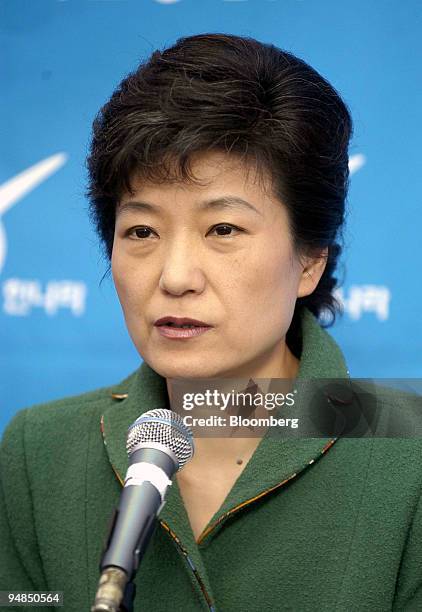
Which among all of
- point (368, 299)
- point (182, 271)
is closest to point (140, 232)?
point (182, 271)

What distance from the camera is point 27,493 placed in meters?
1.43

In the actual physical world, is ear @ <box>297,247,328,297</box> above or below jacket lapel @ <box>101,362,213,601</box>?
above

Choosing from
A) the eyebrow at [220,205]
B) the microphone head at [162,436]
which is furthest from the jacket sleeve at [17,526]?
the microphone head at [162,436]

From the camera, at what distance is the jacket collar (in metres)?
1.23

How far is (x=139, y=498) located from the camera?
0.77m

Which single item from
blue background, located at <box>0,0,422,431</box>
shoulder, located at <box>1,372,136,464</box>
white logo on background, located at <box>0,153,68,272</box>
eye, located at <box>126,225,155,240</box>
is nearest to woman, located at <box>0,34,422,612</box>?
eye, located at <box>126,225,155,240</box>

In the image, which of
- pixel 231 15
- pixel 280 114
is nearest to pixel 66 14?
pixel 231 15

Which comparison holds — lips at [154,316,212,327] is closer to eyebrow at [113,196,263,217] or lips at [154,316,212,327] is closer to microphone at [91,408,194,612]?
eyebrow at [113,196,263,217]

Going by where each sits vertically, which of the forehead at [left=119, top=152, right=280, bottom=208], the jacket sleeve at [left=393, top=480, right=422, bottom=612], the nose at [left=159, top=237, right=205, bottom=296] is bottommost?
the jacket sleeve at [left=393, top=480, right=422, bottom=612]

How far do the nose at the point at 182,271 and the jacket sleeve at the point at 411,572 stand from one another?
0.45 metres

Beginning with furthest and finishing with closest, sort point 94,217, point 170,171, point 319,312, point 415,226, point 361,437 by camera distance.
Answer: point 415,226 < point 319,312 < point 94,217 < point 361,437 < point 170,171

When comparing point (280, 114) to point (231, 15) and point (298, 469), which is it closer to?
point (298, 469)

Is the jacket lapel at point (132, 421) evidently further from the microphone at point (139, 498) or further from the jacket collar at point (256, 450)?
the microphone at point (139, 498)

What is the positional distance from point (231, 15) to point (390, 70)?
13.6 inches
